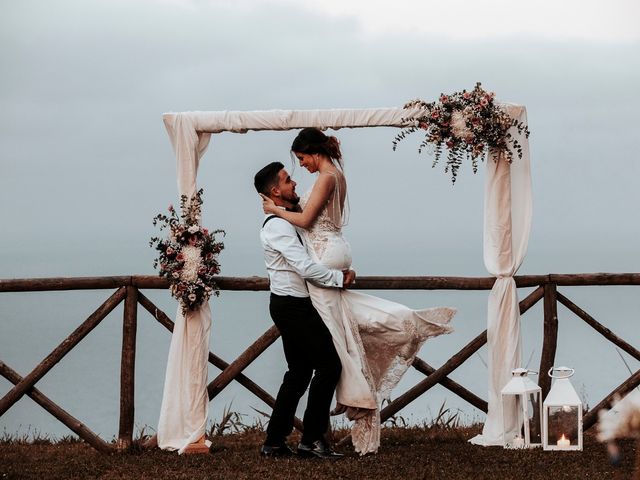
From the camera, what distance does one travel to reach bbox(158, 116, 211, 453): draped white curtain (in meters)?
6.59

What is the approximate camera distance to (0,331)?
7.11 meters

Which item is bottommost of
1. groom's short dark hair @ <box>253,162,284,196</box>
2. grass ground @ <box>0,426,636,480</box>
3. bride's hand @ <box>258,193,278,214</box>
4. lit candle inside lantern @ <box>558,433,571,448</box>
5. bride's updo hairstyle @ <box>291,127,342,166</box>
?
grass ground @ <box>0,426,636,480</box>

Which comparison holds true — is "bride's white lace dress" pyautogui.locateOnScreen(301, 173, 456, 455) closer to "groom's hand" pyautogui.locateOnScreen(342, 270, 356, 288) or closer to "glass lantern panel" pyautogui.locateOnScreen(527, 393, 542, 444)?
"groom's hand" pyautogui.locateOnScreen(342, 270, 356, 288)

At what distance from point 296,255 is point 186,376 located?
1.49 meters

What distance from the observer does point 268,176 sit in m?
5.88

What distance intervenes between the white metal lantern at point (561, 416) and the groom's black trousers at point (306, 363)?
4.97 feet

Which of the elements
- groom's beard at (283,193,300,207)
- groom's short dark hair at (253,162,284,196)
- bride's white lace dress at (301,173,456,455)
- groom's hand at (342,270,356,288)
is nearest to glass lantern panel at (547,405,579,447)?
bride's white lace dress at (301,173,456,455)

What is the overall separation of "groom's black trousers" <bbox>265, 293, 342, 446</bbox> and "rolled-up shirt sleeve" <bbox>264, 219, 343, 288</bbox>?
0.22 meters

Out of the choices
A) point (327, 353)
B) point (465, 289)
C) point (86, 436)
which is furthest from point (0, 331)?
point (465, 289)

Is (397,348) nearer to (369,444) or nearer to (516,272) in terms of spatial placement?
(369,444)

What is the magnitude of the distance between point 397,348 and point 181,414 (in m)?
1.64

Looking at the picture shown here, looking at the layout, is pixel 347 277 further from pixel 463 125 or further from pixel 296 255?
pixel 463 125

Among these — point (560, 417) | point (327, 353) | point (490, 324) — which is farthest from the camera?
point (490, 324)

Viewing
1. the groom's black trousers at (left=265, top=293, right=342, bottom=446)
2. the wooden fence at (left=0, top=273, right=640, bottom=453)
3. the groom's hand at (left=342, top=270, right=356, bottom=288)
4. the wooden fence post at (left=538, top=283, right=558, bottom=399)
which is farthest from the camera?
the wooden fence post at (left=538, top=283, right=558, bottom=399)
